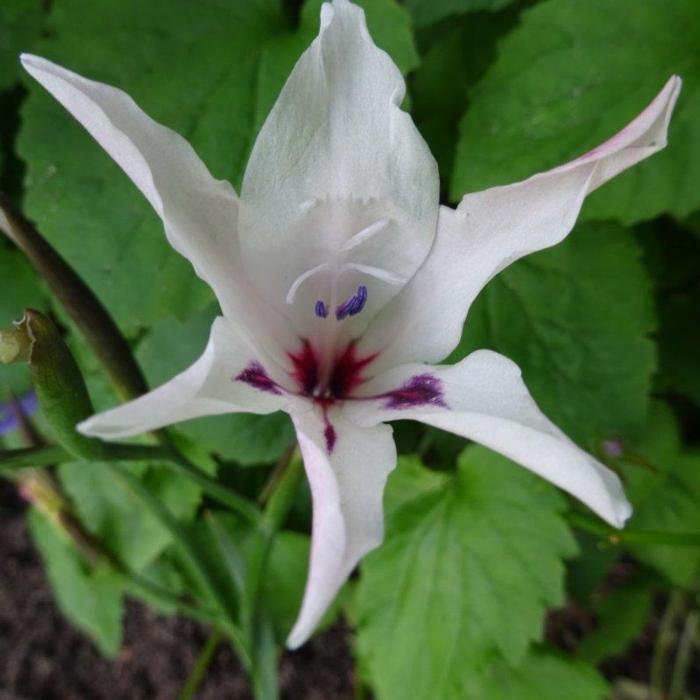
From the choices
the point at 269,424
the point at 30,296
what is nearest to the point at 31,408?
the point at 30,296

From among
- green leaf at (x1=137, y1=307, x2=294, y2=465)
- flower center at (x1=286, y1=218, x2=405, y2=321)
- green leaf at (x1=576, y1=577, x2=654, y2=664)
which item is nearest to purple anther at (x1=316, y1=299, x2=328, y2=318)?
flower center at (x1=286, y1=218, x2=405, y2=321)

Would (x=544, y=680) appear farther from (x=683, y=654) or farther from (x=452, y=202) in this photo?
(x=452, y=202)

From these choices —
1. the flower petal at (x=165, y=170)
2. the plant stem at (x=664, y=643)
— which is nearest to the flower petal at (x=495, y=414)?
the flower petal at (x=165, y=170)

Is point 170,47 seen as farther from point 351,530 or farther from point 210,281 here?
point 351,530

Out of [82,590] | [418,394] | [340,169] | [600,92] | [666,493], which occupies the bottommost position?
[82,590]

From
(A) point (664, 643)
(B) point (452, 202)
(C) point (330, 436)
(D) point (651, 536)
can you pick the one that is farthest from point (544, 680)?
(C) point (330, 436)

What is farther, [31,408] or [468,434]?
[31,408]

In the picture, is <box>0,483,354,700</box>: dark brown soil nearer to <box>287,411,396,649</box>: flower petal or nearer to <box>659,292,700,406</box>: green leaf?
<box>659,292,700,406</box>: green leaf
